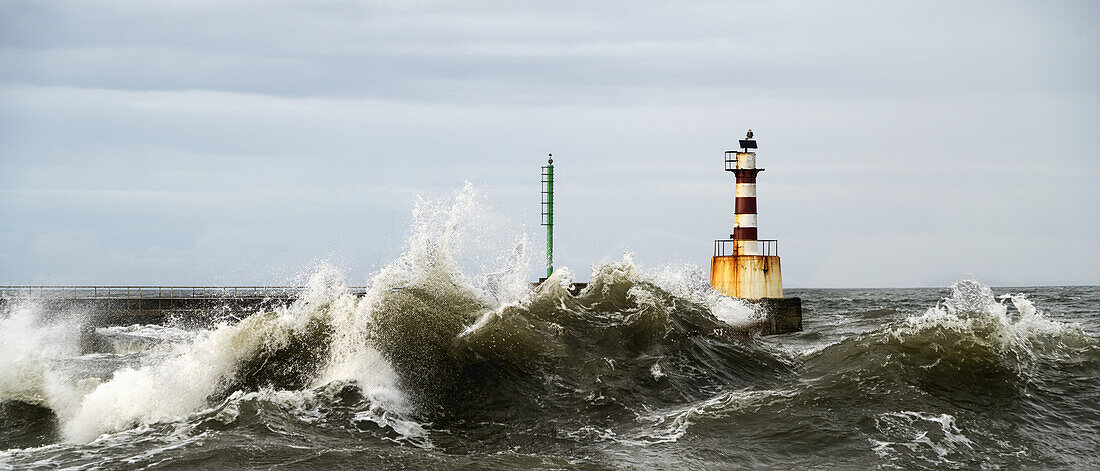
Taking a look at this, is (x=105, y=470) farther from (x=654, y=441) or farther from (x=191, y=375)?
(x=654, y=441)

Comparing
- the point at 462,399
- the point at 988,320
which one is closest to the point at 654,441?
the point at 462,399

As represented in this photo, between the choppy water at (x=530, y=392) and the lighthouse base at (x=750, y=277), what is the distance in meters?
6.58

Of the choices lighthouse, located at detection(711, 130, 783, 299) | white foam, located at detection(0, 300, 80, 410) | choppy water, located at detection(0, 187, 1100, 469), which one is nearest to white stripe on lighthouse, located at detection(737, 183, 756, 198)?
lighthouse, located at detection(711, 130, 783, 299)

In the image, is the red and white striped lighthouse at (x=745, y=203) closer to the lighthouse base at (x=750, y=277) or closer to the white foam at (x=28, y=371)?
the lighthouse base at (x=750, y=277)

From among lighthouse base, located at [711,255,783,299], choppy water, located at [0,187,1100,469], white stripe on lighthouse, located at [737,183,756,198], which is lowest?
choppy water, located at [0,187,1100,469]

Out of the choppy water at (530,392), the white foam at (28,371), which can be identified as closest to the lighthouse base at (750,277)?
the choppy water at (530,392)

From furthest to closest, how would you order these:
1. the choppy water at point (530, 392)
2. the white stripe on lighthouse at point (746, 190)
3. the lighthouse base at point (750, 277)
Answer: the white stripe on lighthouse at point (746, 190) → the lighthouse base at point (750, 277) → the choppy water at point (530, 392)

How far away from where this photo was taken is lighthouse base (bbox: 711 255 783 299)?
17953 mm

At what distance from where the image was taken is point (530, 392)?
320 inches

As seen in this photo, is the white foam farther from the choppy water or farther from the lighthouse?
the lighthouse

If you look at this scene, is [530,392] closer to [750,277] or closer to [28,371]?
[28,371]

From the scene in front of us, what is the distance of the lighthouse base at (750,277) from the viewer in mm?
17953

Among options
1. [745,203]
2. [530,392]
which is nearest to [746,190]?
[745,203]

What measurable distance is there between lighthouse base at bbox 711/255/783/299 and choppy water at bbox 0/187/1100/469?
6.58 m
